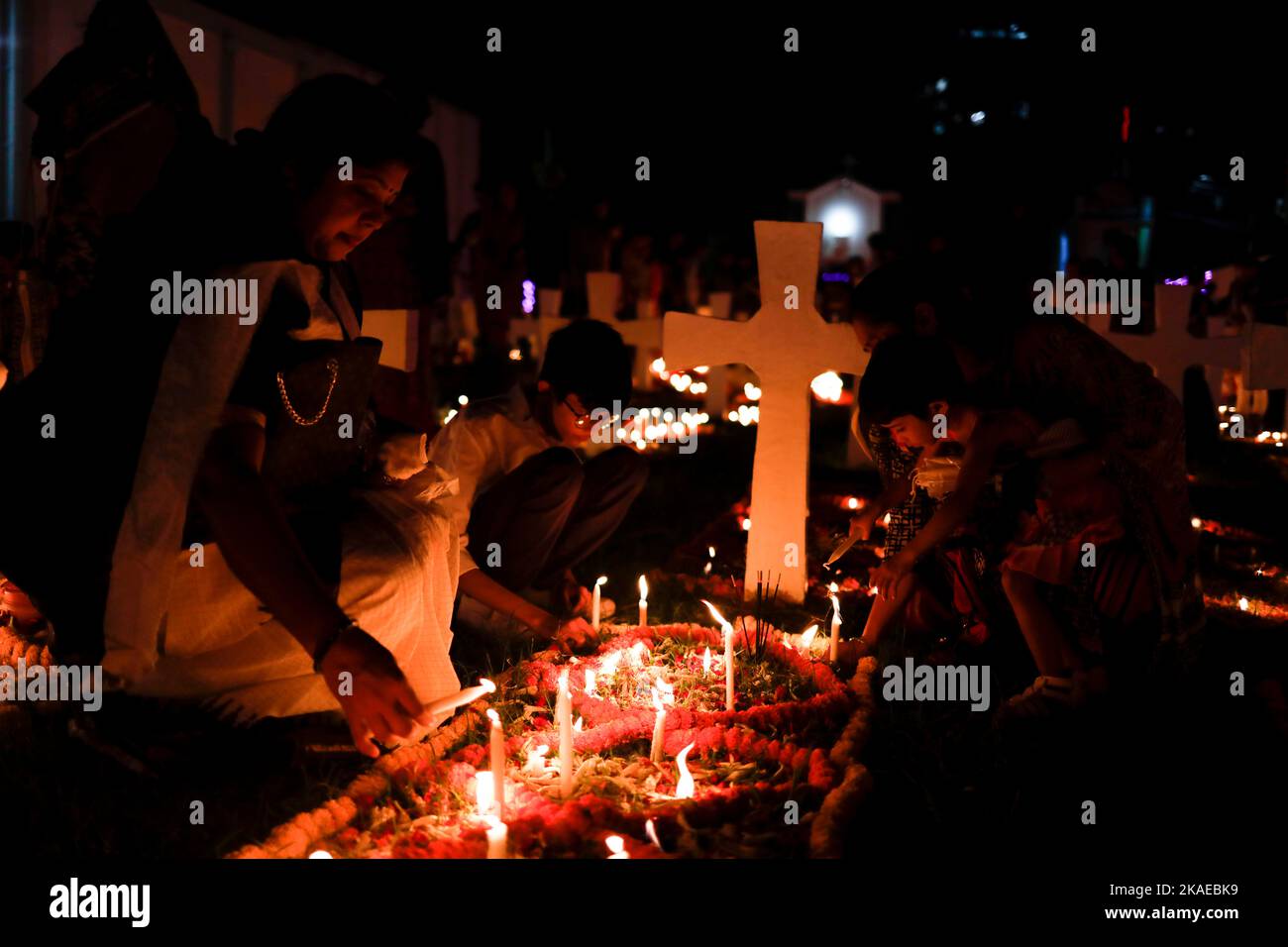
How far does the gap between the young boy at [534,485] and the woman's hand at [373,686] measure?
1.48 metres

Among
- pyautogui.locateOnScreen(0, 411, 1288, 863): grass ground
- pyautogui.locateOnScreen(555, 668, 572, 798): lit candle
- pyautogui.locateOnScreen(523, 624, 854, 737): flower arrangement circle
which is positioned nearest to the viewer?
pyautogui.locateOnScreen(0, 411, 1288, 863): grass ground

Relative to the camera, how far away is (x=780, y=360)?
489 cm

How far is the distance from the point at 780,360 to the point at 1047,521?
134cm

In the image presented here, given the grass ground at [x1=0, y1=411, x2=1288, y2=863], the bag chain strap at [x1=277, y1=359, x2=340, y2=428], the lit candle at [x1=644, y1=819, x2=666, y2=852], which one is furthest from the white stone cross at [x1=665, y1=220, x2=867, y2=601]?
the lit candle at [x1=644, y1=819, x2=666, y2=852]

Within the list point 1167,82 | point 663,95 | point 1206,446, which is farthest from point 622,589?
point 663,95

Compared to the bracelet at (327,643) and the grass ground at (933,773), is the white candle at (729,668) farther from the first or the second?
the bracelet at (327,643)

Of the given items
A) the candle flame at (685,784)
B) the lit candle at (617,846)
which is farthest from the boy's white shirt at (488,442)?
the lit candle at (617,846)

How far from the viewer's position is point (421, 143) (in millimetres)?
6656

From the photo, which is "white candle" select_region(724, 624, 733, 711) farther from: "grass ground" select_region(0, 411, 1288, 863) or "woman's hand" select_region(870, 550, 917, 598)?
"woman's hand" select_region(870, 550, 917, 598)

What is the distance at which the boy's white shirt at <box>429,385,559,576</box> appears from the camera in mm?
4406

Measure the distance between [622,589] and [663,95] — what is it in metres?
26.7

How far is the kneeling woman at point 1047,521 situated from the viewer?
386cm

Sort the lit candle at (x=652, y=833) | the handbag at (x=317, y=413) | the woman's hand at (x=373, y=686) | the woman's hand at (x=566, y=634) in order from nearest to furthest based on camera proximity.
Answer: the woman's hand at (x=373, y=686) → the lit candle at (x=652, y=833) → the handbag at (x=317, y=413) → the woman's hand at (x=566, y=634)
